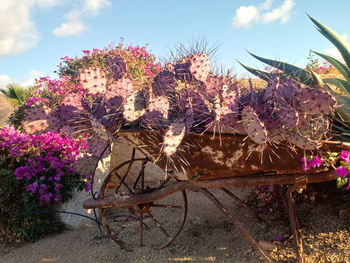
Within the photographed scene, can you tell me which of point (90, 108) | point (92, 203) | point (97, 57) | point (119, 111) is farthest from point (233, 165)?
point (97, 57)

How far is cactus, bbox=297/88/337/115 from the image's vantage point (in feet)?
5.61

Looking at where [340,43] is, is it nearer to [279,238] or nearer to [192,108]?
[279,238]

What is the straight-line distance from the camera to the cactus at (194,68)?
1947mm

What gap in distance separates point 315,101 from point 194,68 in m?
0.64

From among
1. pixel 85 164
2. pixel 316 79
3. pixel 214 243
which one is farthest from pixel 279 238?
pixel 85 164

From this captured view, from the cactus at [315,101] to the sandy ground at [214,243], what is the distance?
1.29 meters

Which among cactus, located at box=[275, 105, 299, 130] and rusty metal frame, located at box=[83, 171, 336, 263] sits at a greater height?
cactus, located at box=[275, 105, 299, 130]

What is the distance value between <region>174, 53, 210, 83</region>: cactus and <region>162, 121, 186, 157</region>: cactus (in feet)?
0.89

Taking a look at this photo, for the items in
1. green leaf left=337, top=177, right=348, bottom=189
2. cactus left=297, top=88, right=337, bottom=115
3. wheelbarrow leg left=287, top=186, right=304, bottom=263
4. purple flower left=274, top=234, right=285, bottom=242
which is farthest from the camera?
purple flower left=274, top=234, right=285, bottom=242

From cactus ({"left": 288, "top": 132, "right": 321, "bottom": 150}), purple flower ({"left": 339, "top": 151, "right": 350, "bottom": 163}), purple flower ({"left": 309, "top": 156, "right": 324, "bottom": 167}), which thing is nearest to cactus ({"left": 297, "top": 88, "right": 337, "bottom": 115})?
cactus ({"left": 288, "top": 132, "right": 321, "bottom": 150})

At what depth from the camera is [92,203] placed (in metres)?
2.68

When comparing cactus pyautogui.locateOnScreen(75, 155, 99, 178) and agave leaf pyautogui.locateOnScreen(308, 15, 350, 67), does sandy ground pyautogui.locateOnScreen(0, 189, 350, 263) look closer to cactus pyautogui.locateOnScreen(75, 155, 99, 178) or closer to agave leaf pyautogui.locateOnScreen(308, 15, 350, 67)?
cactus pyautogui.locateOnScreen(75, 155, 99, 178)

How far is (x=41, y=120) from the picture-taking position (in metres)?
2.05

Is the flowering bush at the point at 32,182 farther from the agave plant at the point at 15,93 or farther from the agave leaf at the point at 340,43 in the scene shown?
the agave plant at the point at 15,93
